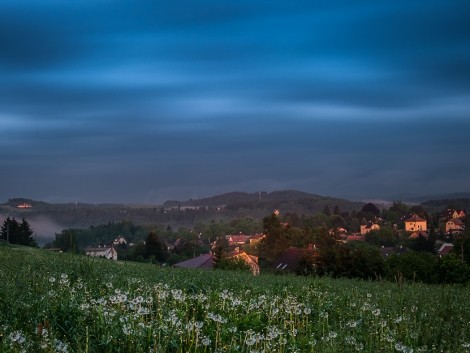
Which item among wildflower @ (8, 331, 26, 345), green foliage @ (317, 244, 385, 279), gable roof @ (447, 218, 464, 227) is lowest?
green foliage @ (317, 244, 385, 279)

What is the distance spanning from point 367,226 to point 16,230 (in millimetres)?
59782

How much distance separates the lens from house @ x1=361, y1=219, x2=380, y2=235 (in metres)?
94.0

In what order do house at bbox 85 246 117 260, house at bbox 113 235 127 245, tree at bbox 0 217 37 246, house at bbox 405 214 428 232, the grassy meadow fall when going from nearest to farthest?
the grassy meadow
house at bbox 85 246 117 260
tree at bbox 0 217 37 246
house at bbox 113 235 127 245
house at bbox 405 214 428 232

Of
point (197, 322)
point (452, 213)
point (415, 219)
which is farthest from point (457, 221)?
point (197, 322)

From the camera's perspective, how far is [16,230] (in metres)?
51.3

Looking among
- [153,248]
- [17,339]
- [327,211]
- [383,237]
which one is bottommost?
[383,237]

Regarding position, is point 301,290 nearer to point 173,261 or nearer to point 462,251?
point 462,251

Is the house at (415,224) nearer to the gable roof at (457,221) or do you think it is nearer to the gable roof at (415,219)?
the gable roof at (415,219)

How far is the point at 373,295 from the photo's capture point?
13031 mm

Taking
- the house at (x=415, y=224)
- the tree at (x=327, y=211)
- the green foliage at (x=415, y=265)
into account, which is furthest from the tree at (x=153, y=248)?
the tree at (x=327, y=211)

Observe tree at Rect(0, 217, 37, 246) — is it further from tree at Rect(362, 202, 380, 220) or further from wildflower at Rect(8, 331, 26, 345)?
tree at Rect(362, 202, 380, 220)

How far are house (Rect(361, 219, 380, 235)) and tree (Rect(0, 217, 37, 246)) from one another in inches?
2004

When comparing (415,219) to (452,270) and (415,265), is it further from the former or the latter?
(452,270)

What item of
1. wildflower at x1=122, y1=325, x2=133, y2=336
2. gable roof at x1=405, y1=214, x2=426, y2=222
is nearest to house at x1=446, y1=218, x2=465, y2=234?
gable roof at x1=405, y1=214, x2=426, y2=222
